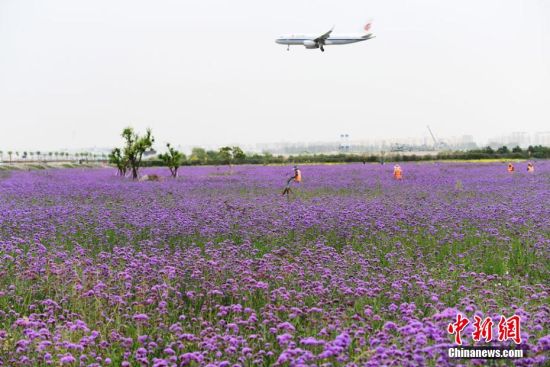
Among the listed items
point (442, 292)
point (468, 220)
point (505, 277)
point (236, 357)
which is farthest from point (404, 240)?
point (236, 357)

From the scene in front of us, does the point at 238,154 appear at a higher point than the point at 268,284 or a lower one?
higher

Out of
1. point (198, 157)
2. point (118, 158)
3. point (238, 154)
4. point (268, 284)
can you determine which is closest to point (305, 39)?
point (238, 154)

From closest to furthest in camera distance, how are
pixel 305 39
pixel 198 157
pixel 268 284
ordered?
pixel 268 284, pixel 305 39, pixel 198 157

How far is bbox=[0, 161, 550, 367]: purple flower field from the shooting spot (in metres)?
4.25

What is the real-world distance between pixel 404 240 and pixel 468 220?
6.54 ft

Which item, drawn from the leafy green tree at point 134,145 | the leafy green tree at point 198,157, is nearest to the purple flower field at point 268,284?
the leafy green tree at point 134,145

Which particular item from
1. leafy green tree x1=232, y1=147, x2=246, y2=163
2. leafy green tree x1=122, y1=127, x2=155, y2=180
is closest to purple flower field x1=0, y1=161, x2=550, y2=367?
leafy green tree x1=122, y1=127, x2=155, y2=180

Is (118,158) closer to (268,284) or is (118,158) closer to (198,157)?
(268,284)

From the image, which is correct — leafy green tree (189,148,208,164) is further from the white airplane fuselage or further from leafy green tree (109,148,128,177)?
leafy green tree (109,148,128,177)

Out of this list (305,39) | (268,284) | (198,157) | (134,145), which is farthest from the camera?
(198,157)

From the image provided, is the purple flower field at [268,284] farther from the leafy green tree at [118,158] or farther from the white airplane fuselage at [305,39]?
the white airplane fuselage at [305,39]

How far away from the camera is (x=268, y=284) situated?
6.20 meters

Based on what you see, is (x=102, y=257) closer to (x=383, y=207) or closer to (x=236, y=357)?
(x=236, y=357)

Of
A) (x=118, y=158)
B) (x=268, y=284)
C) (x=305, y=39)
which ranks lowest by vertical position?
(x=268, y=284)
